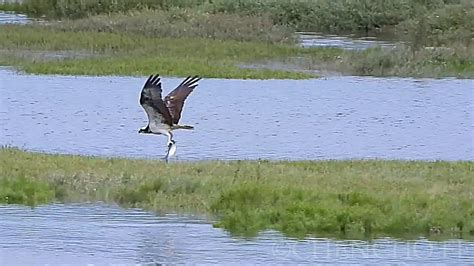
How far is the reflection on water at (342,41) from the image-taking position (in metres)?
38.7

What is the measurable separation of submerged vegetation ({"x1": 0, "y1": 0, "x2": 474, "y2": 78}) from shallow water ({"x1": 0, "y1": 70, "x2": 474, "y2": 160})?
57.2 inches

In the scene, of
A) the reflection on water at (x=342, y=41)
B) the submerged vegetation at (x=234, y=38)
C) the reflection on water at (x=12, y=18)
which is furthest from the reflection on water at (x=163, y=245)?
the reflection on water at (x=12, y=18)

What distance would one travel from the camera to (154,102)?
15.8m

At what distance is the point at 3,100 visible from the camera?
2514 centimetres

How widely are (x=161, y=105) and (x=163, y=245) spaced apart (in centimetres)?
395

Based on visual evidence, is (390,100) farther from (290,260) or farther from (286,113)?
(290,260)

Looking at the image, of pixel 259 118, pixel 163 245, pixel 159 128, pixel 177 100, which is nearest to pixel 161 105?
pixel 177 100

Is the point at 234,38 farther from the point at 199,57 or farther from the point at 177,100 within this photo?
the point at 177,100

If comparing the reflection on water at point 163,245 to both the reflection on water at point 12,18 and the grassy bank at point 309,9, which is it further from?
the grassy bank at point 309,9

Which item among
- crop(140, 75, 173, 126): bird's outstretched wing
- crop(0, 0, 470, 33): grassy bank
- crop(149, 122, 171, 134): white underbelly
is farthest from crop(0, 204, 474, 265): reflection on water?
crop(0, 0, 470, 33): grassy bank

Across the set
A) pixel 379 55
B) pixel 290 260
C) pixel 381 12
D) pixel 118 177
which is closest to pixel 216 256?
pixel 290 260

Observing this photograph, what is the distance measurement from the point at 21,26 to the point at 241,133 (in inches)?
755

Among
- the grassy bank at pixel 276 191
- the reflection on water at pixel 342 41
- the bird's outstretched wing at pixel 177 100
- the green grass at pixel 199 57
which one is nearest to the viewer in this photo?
the grassy bank at pixel 276 191

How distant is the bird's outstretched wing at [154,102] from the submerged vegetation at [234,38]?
14.2 m
